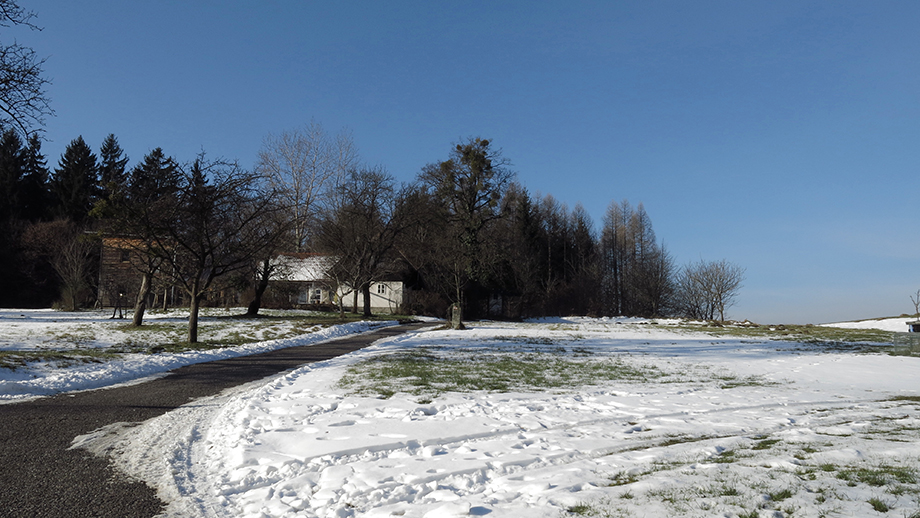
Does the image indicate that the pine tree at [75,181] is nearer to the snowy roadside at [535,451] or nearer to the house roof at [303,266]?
the house roof at [303,266]

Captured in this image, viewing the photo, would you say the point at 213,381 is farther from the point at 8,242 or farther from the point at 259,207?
the point at 8,242

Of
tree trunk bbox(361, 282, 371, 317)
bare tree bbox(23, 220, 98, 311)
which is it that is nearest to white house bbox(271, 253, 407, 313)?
tree trunk bbox(361, 282, 371, 317)

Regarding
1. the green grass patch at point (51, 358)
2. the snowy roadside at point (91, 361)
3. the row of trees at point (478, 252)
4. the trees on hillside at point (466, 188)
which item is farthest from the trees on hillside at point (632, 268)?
the green grass patch at point (51, 358)

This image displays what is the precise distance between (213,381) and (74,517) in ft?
22.9

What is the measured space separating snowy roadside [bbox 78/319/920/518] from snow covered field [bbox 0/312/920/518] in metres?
0.02

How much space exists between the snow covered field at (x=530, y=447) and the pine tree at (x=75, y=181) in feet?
184

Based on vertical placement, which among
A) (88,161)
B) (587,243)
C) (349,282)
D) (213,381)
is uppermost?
(88,161)

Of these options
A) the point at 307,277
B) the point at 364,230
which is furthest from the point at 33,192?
the point at 364,230

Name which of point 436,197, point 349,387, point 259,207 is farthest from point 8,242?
point 349,387

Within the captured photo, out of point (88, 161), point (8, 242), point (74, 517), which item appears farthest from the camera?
point (88, 161)

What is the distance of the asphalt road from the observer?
4051 millimetres

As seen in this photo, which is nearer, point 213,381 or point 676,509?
point 676,509

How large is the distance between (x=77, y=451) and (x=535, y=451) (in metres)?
4.88

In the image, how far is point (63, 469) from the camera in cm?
489
